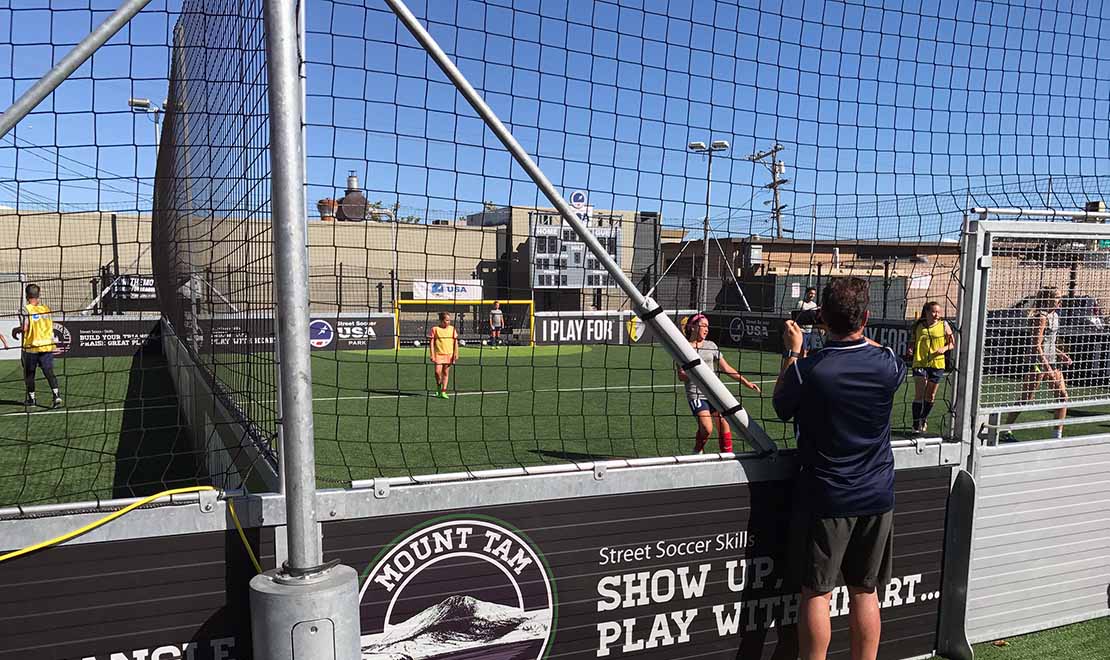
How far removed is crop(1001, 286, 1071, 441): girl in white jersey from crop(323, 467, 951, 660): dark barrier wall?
0.83 meters

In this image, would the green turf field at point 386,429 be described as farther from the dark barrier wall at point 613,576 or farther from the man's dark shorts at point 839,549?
the man's dark shorts at point 839,549

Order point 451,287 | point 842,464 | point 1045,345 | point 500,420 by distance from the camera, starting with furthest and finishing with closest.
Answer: point 500,420 < point 451,287 < point 1045,345 < point 842,464

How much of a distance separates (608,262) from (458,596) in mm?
1447

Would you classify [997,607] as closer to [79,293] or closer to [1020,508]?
[1020,508]

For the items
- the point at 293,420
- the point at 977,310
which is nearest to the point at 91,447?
the point at 293,420

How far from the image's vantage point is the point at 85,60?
7.32ft

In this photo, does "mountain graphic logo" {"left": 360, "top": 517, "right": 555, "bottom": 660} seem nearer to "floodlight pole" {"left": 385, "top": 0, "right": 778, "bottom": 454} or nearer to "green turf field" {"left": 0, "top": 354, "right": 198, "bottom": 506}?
"floodlight pole" {"left": 385, "top": 0, "right": 778, "bottom": 454}

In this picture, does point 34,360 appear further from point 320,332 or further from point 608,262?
point 608,262

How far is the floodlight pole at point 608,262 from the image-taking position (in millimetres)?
2654

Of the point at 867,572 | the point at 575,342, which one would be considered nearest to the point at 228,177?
the point at 867,572

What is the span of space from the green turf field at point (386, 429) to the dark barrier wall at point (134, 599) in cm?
76

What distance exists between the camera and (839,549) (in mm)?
3211

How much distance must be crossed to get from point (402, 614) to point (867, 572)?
200cm

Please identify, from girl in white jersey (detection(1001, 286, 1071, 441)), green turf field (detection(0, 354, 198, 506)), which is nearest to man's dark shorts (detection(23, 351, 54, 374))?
green turf field (detection(0, 354, 198, 506))
